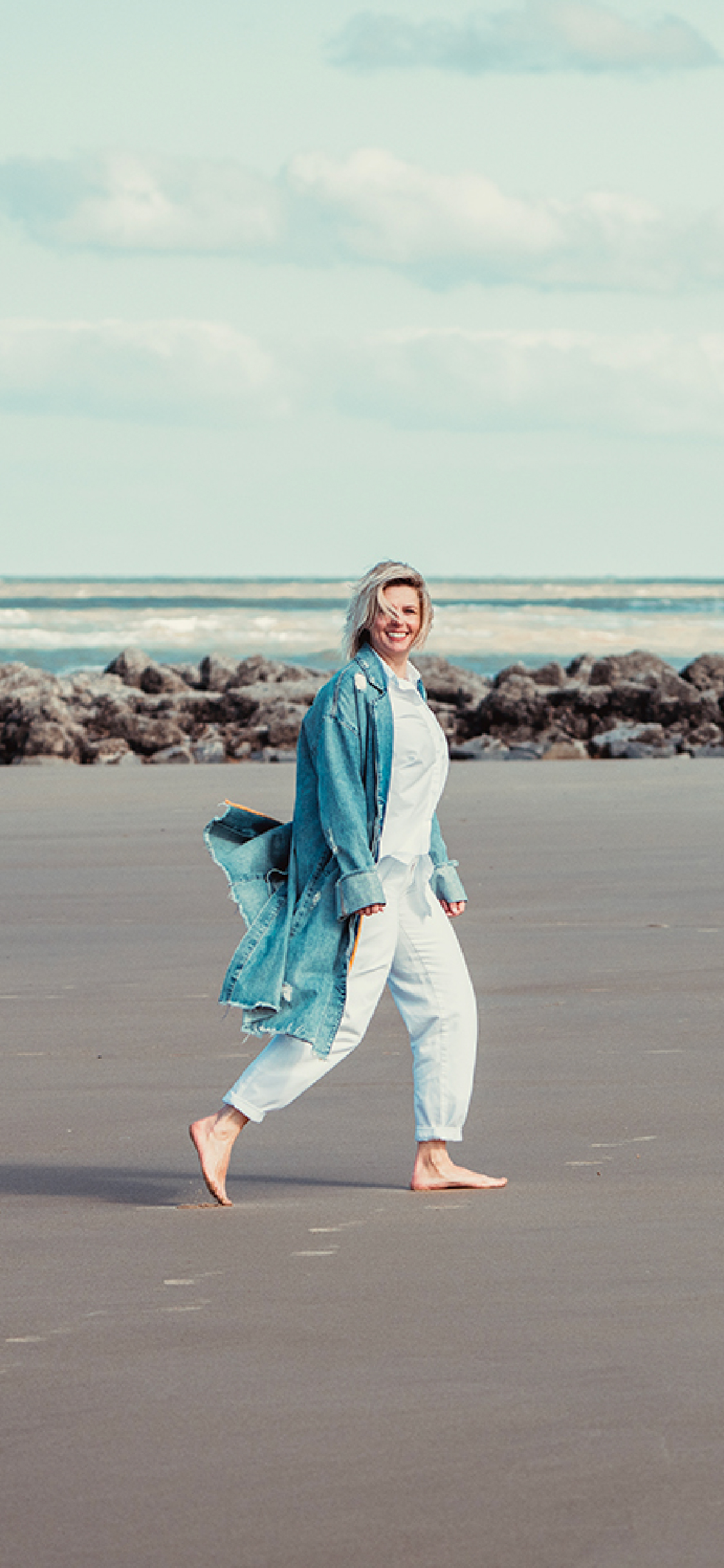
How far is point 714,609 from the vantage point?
7588 cm

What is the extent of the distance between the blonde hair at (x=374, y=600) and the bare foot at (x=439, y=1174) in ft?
3.98

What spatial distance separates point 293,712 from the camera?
22.1 metres

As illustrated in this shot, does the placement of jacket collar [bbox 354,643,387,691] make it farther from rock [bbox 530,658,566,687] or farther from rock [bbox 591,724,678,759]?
rock [bbox 530,658,566,687]

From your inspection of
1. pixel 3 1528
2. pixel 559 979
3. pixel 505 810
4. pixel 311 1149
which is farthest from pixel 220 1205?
pixel 505 810

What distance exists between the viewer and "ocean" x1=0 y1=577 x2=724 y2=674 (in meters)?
48.4

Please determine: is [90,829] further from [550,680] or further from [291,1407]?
[550,680]

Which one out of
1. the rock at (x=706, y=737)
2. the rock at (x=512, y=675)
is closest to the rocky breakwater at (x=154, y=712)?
the rock at (x=512, y=675)

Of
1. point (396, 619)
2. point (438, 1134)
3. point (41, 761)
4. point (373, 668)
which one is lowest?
point (41, 761)

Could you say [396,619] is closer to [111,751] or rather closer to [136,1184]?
[136,1184]

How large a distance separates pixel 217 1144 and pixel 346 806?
855mm

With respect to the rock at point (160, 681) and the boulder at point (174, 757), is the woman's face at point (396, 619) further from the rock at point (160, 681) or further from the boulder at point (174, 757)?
the rock at point (160, 681)

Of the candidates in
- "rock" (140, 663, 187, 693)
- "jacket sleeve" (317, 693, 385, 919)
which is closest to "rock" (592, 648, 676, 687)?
"rock" (140, 663, 187, 693)

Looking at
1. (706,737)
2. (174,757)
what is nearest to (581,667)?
(706,737)

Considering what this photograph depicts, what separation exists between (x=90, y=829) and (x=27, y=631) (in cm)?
4318
